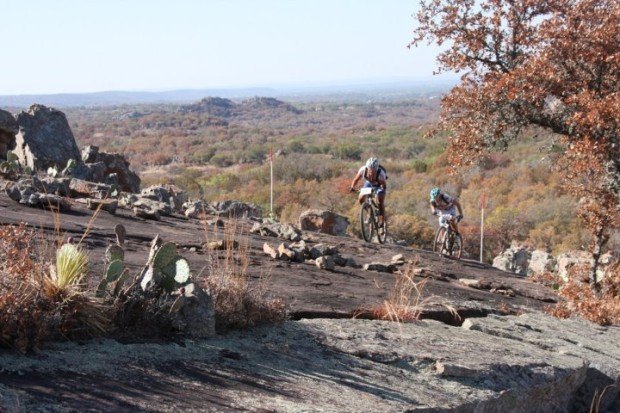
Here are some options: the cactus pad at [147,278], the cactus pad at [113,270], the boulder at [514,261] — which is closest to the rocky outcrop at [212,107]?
the boulder at [514,261]

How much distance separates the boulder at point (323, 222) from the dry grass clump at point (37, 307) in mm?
11390

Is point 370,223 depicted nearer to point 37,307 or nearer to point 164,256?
point 164,256

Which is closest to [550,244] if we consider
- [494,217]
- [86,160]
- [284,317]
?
Answer: [494,217]

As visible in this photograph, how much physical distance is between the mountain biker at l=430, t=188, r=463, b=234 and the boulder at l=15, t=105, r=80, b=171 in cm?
887

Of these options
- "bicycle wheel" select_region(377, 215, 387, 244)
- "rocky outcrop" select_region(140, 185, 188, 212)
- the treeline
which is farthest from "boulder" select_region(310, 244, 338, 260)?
"rocky outcrop" select_region(140, 185, 188, 212)

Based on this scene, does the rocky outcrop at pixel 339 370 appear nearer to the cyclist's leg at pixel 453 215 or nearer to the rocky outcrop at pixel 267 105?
the cyclist's leg at pixel 453 215

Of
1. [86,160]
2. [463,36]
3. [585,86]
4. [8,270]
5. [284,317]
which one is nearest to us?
[8,270]

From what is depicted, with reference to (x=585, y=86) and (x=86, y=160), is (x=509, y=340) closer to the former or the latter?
(x=585, y=86)

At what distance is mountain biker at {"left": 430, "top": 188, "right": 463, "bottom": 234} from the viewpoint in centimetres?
1483

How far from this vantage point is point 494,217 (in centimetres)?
3216

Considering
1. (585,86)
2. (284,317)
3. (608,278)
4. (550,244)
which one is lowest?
(550,244)

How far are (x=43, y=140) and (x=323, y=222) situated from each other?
22.3 feet

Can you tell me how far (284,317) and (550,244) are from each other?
23.0 meters

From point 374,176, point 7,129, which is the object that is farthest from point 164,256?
point 7,129
